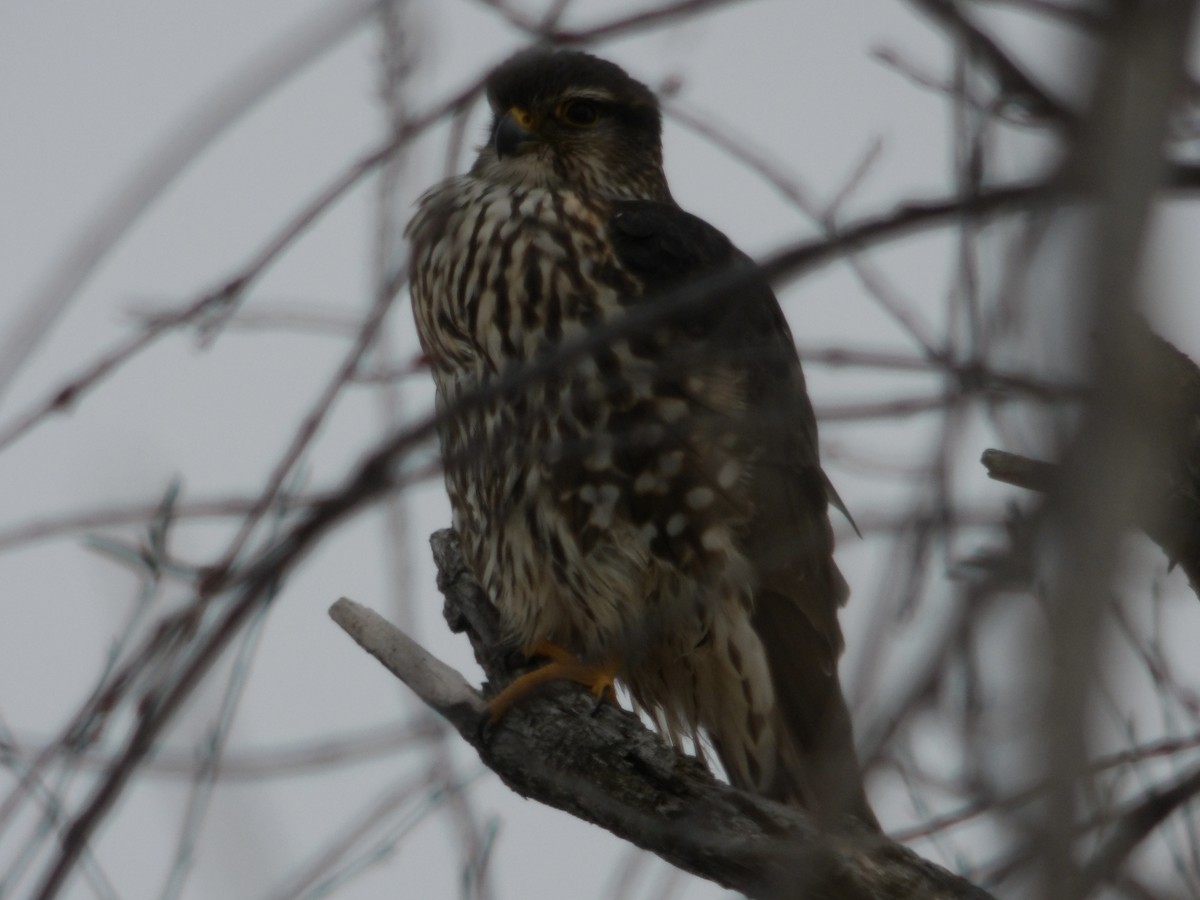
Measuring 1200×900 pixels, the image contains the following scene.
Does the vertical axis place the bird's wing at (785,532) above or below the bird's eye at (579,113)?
below

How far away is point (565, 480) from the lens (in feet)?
11.2

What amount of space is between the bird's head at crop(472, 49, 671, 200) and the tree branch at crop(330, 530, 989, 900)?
1286 millimetres

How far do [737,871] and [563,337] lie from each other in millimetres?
1376

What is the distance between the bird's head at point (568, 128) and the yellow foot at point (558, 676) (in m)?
1.32

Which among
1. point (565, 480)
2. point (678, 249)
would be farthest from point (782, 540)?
point (678, 249)

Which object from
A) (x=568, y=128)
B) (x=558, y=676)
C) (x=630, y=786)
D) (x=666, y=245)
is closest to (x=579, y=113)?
(x=568, y=128)

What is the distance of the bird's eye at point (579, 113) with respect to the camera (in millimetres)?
4141

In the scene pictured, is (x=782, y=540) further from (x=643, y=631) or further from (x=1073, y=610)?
(x=1073, y=610)

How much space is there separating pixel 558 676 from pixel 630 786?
0.43 m

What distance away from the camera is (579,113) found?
417 cm

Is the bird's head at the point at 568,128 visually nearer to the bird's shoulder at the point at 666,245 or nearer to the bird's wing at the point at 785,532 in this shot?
the bird's shoulder at the point at 666,245

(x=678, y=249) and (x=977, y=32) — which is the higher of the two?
(x=678, y=249)

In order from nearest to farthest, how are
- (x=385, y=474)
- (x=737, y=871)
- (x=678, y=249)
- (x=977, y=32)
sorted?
(x=385, y=474)
(x=977, y=32)
(x=737, y=871)
(x=678, y=249)

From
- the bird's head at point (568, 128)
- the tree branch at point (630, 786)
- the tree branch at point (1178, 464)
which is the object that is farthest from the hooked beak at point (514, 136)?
the tree branch at point (1178, 464)
